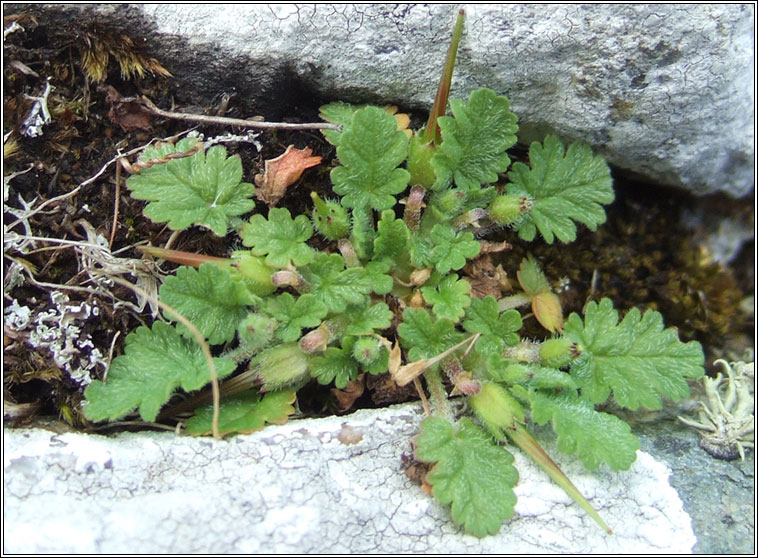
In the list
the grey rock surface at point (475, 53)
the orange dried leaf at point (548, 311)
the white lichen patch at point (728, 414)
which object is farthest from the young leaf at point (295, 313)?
the white lichen patch at point (728, 414)

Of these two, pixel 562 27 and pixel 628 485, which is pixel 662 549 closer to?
pixel 628 485

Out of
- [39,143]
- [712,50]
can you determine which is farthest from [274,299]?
[712,50]

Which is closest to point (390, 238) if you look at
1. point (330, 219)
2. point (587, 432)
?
point (330, 219)

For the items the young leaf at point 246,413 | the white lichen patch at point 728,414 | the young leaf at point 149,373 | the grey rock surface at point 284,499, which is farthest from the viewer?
the white lichen patch at point 728,414

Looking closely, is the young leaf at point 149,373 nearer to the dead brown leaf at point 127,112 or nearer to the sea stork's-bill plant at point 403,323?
the sea stork's-bill plant at point 403,323

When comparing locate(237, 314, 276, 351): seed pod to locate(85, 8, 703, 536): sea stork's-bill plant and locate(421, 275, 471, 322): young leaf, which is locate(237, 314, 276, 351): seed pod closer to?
locate(85, 8, 703, 536): sea stork's-bill plant

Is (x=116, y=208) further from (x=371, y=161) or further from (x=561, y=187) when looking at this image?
(x=561, y=187)
